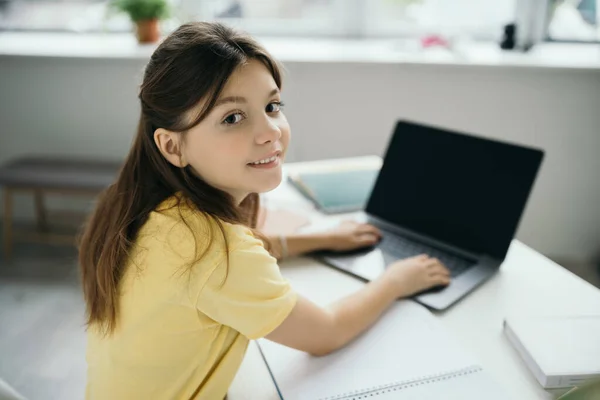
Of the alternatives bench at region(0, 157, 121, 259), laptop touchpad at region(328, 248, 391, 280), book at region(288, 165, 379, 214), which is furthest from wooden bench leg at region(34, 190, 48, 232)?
laptop touchpad at region(328, 248, 391, 280)

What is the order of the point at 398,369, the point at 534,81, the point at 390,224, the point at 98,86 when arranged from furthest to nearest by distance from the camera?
1. the point at 98,86
2. the point at 534,81
3. the point at 390,224
4. the point at 398,369

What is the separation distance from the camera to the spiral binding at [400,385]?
0.78m

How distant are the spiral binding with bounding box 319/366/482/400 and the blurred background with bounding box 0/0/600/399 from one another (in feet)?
5.35

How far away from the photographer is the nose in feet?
2.81

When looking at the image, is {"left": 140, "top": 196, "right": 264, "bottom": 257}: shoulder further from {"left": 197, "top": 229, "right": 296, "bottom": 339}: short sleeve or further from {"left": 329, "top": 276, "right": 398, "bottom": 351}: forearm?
{"left": 329, "top": 276, "right": 398, "bottom": 351}: forearm

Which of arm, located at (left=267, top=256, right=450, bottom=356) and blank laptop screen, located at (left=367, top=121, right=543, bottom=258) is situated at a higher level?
blank laptop screen, located at (left=367, top=121, right=543, bottom=258)

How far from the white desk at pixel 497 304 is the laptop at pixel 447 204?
32mm

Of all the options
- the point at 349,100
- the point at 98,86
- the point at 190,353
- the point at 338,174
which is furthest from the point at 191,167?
the point at 98,86

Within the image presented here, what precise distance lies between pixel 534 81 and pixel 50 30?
2.37m

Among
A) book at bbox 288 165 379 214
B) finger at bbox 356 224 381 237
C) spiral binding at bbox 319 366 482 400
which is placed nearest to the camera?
spiral binding at bbox 319 366 482 400

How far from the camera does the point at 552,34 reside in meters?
2.63

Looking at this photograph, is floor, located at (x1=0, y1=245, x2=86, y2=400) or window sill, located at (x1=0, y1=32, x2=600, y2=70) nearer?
floor, located at (x1=0, y1=245, x2=86, y2=400)

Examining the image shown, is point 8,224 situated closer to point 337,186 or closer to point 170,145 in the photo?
point 337,186

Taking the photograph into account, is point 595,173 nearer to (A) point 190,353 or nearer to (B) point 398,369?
(B) point 398,369
